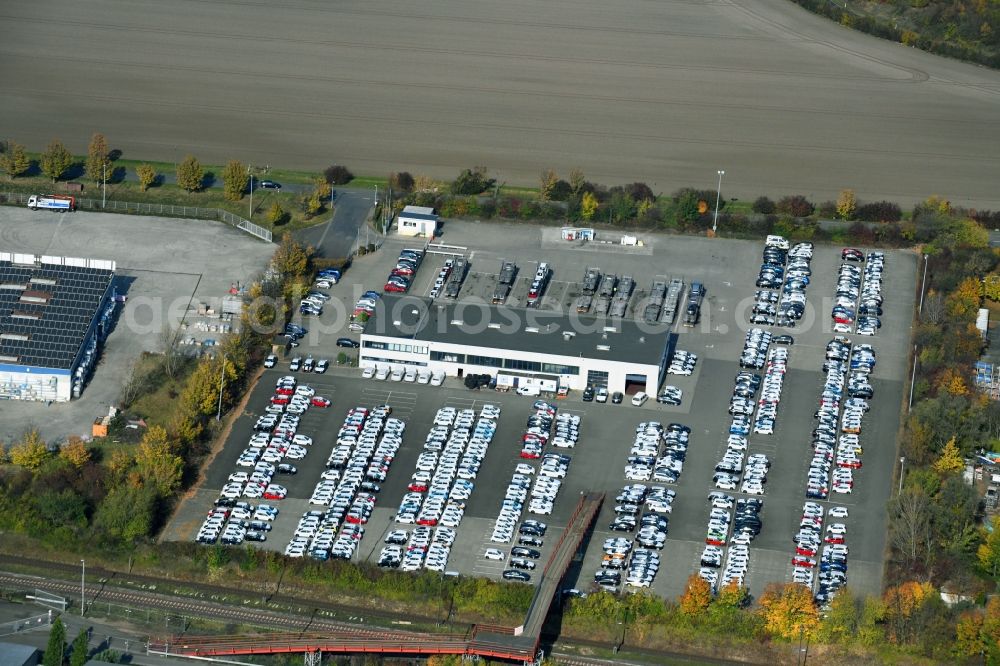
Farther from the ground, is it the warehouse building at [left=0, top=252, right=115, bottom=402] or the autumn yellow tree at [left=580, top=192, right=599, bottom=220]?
the autumn yellow tree at [left=580, top=192, right=599, bottom=220]

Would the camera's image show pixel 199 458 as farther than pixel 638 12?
No

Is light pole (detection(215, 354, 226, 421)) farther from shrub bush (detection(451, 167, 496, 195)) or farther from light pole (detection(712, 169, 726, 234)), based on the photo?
light pole (detection(712, 169, 726, 234))

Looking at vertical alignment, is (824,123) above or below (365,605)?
above

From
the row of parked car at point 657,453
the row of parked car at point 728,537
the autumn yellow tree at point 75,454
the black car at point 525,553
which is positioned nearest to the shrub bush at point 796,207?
the row of parked car at point 657,453

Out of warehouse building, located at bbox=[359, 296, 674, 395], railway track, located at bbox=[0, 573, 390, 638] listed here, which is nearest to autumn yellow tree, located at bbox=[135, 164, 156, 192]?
warehouse building, located at bbox=[359, 296, 674, 395]

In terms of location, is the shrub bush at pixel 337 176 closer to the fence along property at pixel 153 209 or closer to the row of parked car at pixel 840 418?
the fence along property at pixel 153 209

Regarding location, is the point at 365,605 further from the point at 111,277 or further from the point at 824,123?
the point at 824,123

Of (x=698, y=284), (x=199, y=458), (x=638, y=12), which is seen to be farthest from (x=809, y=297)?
(x=638, y=12)
